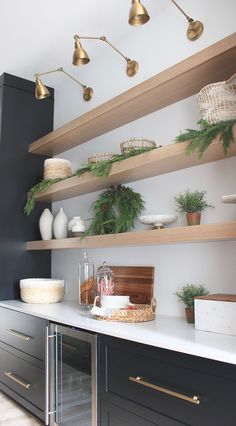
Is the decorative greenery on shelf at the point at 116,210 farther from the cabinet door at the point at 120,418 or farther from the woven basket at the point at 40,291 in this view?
the cabinet door at the point at 120,418

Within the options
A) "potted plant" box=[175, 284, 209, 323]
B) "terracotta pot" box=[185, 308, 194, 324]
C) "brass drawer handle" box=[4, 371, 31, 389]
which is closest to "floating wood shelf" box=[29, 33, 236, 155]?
"potted plant" box=[175, 284, 209, 323]

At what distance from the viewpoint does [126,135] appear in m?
2.61

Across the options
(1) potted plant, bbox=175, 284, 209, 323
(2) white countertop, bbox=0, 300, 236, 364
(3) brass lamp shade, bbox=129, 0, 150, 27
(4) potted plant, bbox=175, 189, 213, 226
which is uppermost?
(3) brass lamp shade, bbox=129, 0, 150, 27

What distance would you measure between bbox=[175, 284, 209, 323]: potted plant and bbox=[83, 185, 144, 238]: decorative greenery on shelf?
56 cm

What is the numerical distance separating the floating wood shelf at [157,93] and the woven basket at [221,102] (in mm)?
156

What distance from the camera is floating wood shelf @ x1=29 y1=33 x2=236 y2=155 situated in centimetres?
178

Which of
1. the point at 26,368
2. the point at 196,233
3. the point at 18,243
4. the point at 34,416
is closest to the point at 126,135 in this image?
the point at 196,233

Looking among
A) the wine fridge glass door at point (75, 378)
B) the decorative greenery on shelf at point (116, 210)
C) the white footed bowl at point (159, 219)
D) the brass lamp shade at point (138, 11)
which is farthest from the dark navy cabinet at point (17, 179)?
the brass lamp shade at point (138, 11)

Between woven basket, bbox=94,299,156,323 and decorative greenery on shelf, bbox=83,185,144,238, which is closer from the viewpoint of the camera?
woven basket, bbox=94,299,156,323

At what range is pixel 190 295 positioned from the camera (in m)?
1.96

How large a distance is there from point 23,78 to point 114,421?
2826 mm

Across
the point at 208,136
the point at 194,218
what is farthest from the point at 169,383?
the point at 208,136

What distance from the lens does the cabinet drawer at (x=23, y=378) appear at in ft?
7.40

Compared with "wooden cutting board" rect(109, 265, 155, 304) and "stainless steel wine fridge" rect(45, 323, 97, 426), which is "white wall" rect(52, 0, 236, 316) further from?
"stainless steel wine fridge" rect(45, 323, 97, 426)
